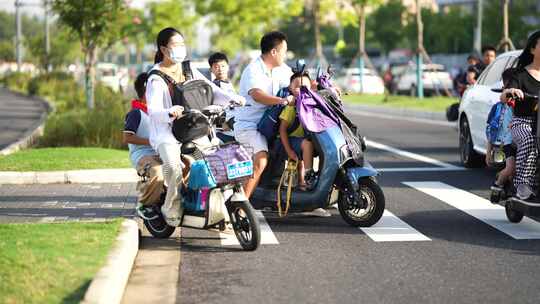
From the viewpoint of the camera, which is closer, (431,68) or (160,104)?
(160,104)

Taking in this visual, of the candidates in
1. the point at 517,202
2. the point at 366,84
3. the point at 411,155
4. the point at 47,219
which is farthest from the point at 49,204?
the point at 366,84

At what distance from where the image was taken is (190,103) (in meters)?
8.51

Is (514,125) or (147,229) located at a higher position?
(514,125)

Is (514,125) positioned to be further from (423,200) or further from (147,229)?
(147,229)

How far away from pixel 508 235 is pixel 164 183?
296 cm

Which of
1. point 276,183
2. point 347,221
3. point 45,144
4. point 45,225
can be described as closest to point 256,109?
point 276,183

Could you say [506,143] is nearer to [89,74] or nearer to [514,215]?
[514,215]

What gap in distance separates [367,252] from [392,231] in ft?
3.52

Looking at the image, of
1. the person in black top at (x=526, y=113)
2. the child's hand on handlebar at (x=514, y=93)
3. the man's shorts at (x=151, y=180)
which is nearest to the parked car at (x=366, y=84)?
the person in black top at (x=526, y=113)

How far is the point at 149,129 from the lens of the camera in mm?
8992

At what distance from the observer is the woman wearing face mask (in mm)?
8484

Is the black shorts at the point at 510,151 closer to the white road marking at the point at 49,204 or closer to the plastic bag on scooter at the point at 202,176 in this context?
the plastic bag on scooter at the point at 202,176

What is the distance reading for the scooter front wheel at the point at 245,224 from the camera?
8273 mm

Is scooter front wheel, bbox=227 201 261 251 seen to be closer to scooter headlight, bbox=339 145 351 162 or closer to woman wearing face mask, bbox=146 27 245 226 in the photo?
woman wearing face mask, bbox=146 27 245 226
